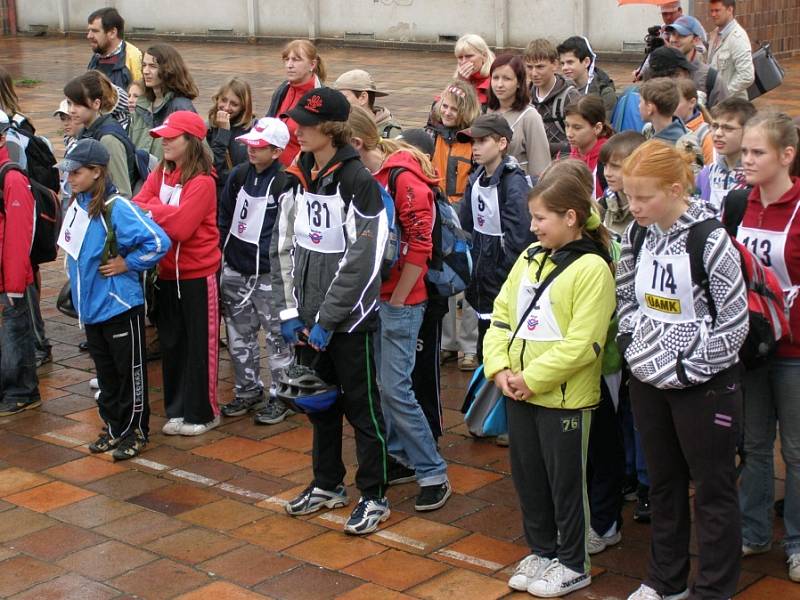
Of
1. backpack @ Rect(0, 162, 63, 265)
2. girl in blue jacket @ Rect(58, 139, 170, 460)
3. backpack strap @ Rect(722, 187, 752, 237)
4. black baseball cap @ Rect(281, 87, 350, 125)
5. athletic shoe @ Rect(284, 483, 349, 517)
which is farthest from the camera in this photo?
backpack @ Rect(0, 162, 63, 265)

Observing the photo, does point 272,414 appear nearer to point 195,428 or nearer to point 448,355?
point 195,428

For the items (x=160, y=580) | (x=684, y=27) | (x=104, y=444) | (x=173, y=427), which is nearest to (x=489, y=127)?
(x=173, y=427)

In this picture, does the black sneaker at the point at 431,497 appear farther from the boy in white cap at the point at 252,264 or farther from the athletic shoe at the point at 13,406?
the athletic shoe at the point at 13,406

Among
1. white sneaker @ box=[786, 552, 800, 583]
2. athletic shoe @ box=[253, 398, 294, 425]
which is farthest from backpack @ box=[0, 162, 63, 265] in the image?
white sneaker @ box=[786, 552, 800, 583]

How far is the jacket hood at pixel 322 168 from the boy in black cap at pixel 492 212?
1.12m

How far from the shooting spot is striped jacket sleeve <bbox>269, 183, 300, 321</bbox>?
18.5 ft

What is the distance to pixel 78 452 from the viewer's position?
21.9 feet

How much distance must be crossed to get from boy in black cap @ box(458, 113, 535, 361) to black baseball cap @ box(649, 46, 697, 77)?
191 cm

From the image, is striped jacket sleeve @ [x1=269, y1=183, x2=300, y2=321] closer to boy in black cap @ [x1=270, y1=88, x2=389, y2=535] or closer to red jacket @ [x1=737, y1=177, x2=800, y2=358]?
boy in black cap @ [x1=270, y1=88, x2=389, y2=535]

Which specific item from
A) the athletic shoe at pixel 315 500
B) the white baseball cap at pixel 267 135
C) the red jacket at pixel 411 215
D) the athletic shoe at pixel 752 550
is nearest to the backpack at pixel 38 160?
the white baseball cap at pixel 267 135

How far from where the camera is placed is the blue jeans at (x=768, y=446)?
483 centimetres

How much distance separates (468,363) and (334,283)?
104 inches

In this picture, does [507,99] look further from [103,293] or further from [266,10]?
[266,10]

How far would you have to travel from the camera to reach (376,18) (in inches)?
920
